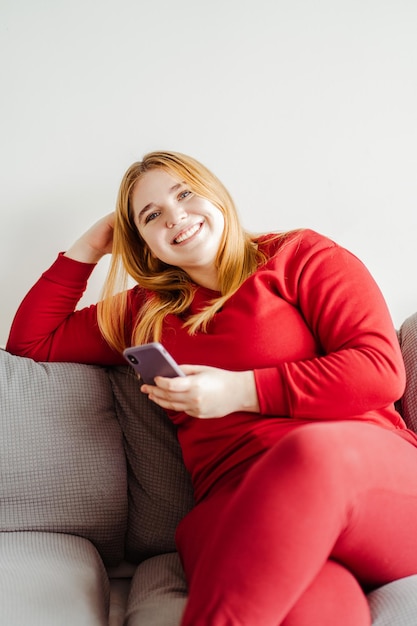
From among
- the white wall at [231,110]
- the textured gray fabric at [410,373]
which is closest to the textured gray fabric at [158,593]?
the textured gray fabric at [410,373]

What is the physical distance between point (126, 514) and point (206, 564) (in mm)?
581

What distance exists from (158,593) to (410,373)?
71cm

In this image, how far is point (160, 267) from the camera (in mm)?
1532

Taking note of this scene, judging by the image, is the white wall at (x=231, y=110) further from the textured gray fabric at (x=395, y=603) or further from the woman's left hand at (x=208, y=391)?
the textured gray fabric at (x=395, y=603)

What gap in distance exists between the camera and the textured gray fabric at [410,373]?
1401mm

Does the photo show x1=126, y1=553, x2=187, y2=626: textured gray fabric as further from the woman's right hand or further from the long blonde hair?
the woman's right hand

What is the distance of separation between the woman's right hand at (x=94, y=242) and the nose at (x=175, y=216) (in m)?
0.25


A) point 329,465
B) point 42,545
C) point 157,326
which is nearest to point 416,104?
point 157,326

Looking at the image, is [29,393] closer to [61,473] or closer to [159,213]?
[61,473]

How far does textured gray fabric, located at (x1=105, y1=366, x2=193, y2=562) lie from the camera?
139 cm

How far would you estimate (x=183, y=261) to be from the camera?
4.54ft

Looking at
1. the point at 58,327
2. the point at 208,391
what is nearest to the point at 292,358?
the point at 208,391

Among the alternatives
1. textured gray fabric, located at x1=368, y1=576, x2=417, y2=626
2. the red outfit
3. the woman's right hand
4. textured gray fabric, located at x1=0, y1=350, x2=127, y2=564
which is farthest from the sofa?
textured gray fabric, located at x1=368, y1=576, x2=417, y2=626

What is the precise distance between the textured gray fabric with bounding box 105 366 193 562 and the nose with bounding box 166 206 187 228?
40cm
